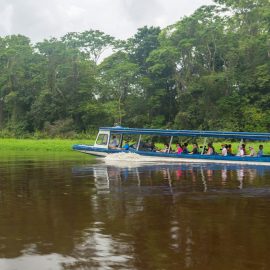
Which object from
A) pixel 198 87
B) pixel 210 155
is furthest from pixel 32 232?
pixel 198 87

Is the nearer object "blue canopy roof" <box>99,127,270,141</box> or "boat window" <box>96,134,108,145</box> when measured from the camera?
"blue canopy roof" <box>99,127,270,141</box>

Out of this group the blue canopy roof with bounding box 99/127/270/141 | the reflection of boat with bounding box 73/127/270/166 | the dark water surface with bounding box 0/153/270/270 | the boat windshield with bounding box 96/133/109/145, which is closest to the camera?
the dark water surface with bounding box 0/153/270/270

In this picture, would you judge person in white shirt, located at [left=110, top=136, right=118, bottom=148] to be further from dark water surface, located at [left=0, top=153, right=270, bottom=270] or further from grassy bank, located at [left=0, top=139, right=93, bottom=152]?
grassy bank, located at [left=0, top=139, right=93, bottom=152]

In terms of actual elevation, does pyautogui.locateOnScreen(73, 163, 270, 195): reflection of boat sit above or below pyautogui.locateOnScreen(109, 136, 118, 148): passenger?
below

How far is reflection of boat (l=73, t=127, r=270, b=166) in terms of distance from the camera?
23.0 m

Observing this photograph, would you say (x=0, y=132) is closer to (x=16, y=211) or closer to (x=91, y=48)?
(x=91, y=48)

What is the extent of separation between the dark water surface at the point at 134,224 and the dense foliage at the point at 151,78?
29579mm

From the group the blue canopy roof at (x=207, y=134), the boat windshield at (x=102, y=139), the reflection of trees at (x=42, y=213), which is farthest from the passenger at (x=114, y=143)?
the reflection of trees at (x=42, y=213)

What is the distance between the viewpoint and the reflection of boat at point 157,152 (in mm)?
23031

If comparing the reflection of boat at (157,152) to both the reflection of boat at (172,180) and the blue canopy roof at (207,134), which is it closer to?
the blue canopy roof at (207,134)

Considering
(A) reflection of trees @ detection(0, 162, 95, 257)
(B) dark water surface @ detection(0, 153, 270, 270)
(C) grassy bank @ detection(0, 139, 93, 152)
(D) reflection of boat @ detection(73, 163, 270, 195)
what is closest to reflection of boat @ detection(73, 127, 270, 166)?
(D) reflection of boat @ detection(73, 163, 270, 195)

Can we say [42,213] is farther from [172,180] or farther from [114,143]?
[114,143]

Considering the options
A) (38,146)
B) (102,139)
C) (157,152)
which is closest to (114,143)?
(102,139)

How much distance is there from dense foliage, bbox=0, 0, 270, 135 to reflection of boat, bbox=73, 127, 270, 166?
719 inches
